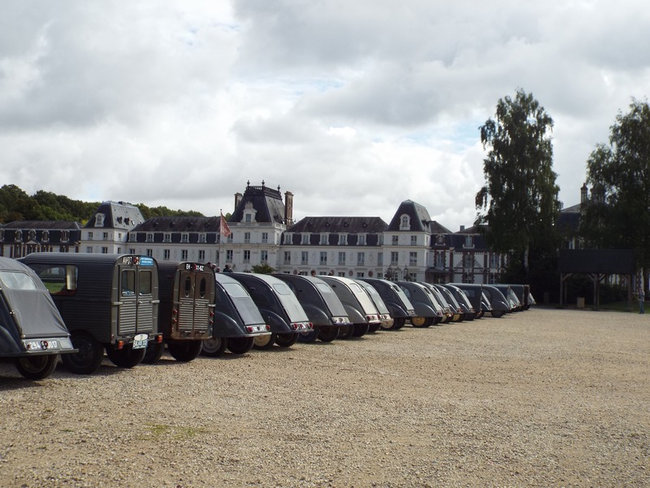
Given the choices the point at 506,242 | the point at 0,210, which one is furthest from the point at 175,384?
the point at 0,210

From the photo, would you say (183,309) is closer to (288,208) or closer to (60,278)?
Answer: (60,278)

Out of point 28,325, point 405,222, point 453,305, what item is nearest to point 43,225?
point 405,222

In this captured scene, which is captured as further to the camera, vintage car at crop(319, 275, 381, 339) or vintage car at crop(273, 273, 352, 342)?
vintage car at crop(319, 275, 381, 339)

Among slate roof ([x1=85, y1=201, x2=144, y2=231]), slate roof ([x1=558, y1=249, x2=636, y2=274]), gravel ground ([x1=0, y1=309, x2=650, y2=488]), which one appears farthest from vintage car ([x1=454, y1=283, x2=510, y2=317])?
slate roof ([x1=85, y1=201, x2=144, y2=231])

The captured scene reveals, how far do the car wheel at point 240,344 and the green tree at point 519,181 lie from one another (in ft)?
153

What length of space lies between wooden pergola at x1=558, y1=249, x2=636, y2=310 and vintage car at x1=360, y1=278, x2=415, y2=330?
32.6m

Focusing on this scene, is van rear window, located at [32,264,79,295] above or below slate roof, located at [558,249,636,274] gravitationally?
below

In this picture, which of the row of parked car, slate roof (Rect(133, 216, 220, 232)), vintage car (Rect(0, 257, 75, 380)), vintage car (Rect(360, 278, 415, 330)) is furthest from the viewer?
slate roof (Rect(133, 216, 220, 232))

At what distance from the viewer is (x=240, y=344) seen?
17.3 metres

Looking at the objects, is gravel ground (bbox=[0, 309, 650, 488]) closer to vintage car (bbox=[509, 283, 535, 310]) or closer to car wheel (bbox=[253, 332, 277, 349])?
car wheel (bbox=[253, 332, 277, 349])

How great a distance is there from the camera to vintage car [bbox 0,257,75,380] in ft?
35.6

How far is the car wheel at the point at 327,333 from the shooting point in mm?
21766

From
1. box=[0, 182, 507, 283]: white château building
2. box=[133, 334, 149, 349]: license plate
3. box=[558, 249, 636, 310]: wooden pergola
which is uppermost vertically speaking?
box=[0, 182, 507, 283]: white château building

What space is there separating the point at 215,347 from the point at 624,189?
50.3 meters
